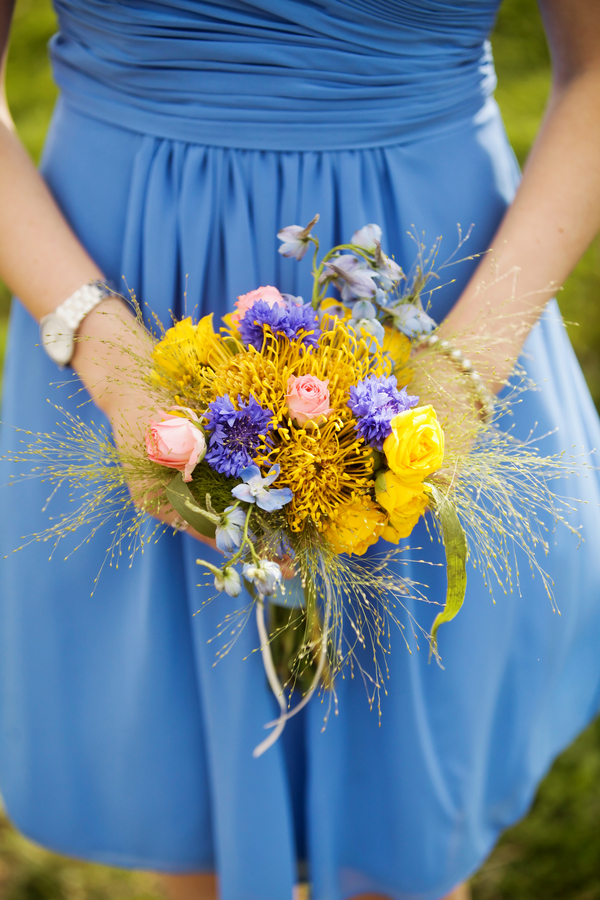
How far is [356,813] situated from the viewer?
1234 mm

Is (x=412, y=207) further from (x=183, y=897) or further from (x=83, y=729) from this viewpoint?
(x=183, y=897)

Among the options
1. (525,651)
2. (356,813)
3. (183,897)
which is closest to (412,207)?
(525,651)

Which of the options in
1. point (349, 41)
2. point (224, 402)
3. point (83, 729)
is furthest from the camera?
point (83, 729)

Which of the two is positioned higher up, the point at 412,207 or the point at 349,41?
the point at 349,41

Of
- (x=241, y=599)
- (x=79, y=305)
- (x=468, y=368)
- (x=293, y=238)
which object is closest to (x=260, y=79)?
(x=293, y=238)

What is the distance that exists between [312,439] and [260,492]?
0.08 metres

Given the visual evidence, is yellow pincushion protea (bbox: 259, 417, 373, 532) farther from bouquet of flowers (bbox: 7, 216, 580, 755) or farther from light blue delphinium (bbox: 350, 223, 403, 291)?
light blue delphinium (bbox: 350, 223, 403, 291)

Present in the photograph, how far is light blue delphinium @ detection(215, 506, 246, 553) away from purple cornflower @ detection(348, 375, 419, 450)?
15 cm

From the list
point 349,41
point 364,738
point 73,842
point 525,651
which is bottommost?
point 73,842

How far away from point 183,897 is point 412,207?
1.38 meters

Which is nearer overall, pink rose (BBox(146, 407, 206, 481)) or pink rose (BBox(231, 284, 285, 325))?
pink rose (BBox(146, 407, 206, 481))

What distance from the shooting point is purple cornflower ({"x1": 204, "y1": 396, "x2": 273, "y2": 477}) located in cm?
72

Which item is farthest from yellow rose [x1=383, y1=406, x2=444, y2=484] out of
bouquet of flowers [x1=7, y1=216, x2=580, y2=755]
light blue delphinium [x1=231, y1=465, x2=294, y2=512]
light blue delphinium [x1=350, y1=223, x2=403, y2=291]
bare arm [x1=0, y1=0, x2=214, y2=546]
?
bare arm [x1=0, y1=0, x2=214, y2=546]

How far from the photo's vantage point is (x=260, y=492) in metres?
0.71
